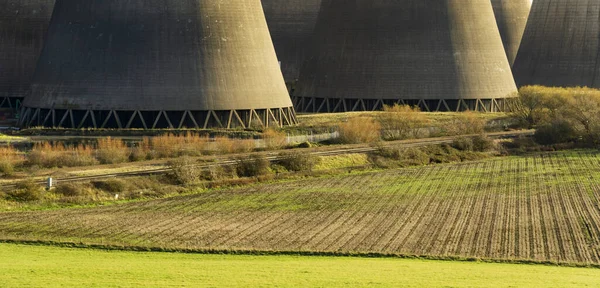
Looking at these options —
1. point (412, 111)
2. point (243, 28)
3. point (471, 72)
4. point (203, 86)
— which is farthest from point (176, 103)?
point (471, 72)

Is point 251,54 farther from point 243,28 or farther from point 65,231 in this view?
point 65,231

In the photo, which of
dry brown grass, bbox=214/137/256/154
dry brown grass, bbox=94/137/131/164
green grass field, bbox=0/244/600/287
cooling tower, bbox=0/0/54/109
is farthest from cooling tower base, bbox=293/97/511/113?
green grass field, bbox=0/244/600/287

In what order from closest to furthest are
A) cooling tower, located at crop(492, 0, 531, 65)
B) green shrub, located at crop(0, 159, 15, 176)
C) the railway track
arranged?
the railway track
green shrub, located at crop(0, 159, 15, 176)
cooling tower, located at crop(492, 0, 531, 65)

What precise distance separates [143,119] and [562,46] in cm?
3908

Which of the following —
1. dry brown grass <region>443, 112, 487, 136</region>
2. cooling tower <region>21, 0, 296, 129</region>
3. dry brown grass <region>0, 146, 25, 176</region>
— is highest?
cooling tower <region>21, 0, 296, 129</region>

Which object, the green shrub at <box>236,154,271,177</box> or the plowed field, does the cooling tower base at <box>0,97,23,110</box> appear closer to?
the green shrub at <box>236,154,271,177</box>

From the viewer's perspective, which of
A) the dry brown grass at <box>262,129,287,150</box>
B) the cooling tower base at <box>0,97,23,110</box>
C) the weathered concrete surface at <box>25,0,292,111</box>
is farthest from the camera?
the cooling tower base at <box>0,97,23,110</box>

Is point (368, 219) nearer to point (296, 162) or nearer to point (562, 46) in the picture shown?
point (296, 162)

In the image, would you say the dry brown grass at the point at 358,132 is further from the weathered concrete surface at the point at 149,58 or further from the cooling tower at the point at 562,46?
the cooling tower at the point at 562,46

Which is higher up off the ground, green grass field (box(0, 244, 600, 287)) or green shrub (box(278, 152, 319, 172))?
green grass field (box(0, 244, 600, 287))

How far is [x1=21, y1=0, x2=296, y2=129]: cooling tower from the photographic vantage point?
63.6 m

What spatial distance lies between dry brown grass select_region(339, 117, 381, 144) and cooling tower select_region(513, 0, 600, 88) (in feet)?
89.6

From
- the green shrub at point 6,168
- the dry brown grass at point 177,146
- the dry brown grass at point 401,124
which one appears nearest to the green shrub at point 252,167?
the dry brown grass at point 177,146

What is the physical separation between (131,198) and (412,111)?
28654 mm
